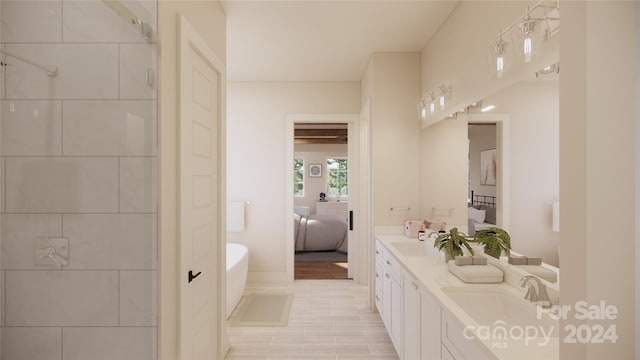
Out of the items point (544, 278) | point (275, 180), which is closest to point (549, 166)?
point (544, 278)

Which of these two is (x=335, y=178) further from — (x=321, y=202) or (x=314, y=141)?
(x=314, y=141)

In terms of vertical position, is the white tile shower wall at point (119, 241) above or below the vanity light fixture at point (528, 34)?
below

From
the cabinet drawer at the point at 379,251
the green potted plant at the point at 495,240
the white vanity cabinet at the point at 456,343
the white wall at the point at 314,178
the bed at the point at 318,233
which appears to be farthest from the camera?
the white wall at the point at 314,178

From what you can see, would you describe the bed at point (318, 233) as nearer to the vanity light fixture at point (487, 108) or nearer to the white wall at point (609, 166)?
the vanity light fixture at point (487, 108)

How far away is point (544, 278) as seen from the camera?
1.59m

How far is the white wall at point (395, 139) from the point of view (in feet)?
11.0

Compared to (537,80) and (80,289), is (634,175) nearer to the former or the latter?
(537,80)

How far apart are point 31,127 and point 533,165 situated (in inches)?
92.1

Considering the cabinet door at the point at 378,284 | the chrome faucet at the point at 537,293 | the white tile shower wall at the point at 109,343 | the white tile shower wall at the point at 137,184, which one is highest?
the white tile shower wall at the point at 137,184

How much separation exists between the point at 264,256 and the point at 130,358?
9.51ft

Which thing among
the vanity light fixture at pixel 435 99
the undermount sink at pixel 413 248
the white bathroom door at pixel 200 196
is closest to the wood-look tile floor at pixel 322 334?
the white bathroom door at pixel 200 196

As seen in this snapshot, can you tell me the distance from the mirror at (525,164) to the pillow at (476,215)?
41mm

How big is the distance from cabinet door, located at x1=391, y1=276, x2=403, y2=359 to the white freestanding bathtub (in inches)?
59.8

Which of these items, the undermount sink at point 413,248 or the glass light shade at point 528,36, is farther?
the undermount sink at point 413,248
